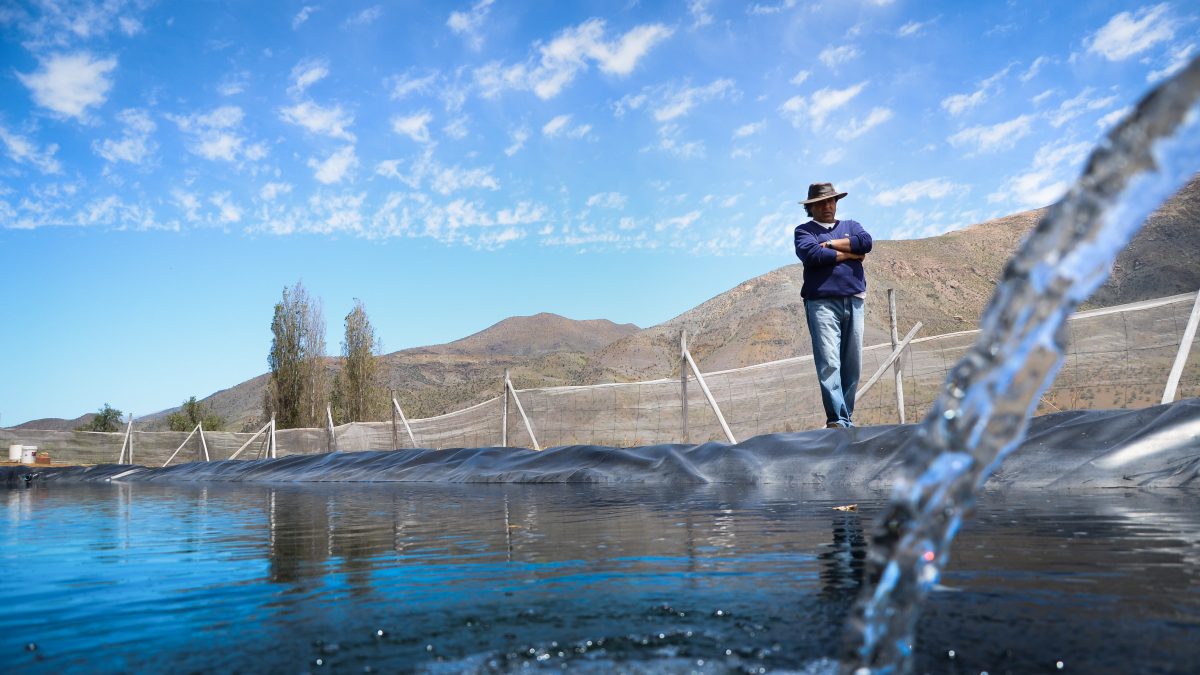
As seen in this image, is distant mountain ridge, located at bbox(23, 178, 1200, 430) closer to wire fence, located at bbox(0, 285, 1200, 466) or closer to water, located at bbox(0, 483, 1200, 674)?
wire fence, located at bbox(0, 285, 1200, 466)

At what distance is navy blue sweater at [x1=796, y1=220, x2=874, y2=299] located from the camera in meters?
6.46

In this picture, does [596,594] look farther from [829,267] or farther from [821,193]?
[821,193]

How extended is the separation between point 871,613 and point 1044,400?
12445mm

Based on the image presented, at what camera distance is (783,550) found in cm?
249

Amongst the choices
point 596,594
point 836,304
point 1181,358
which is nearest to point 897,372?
point 836,304

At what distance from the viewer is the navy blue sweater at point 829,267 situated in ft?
21.2

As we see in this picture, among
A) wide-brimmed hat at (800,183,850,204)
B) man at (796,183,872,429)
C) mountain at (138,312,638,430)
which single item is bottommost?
man at (796,183,872,429)

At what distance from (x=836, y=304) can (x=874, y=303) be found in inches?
2035

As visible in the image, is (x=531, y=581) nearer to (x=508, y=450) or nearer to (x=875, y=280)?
(x=508, y=450)

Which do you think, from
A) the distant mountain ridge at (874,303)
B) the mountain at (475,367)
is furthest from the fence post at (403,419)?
the distant mountain ridge at (874,303)

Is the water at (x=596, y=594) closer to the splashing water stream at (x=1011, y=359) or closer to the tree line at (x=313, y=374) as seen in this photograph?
the splashing water stream at (x=1011, y=359)

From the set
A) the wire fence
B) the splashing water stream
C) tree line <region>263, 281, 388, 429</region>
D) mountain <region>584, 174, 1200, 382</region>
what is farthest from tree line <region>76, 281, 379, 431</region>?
the splashing water stream

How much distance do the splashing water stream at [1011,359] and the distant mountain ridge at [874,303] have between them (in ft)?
136

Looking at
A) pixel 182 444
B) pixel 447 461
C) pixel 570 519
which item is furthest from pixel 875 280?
pixel 570 519
